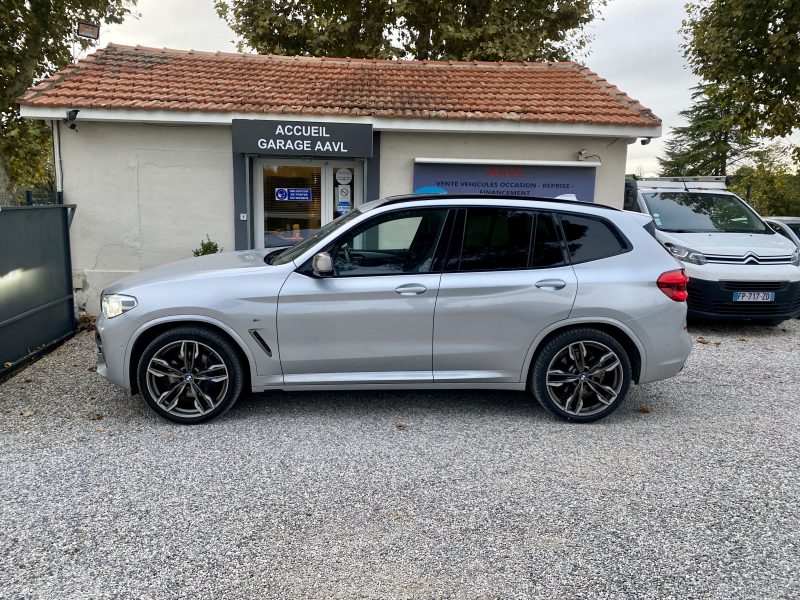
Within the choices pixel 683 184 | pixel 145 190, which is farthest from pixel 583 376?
pixel 683 184

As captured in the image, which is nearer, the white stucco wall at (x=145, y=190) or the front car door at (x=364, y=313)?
the front car door at (x=364, y=313)

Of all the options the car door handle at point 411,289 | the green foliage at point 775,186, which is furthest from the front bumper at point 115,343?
the green foliage at point 775,186

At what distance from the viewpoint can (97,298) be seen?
9.27m

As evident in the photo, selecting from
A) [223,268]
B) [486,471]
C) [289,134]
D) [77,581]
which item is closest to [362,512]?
[486,471]

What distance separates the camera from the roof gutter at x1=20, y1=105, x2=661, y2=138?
8.84m

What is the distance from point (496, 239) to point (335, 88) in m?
6.80

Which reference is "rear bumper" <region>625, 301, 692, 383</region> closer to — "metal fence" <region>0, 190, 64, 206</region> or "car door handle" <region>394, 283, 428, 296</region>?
"car door handle" <region>394, 283, 428, 296</region>

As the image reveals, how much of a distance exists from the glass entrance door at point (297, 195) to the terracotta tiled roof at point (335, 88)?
37.0 inches

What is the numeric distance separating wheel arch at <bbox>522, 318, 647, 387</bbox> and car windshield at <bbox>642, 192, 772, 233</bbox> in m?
5.13

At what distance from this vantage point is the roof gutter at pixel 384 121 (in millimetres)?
8844

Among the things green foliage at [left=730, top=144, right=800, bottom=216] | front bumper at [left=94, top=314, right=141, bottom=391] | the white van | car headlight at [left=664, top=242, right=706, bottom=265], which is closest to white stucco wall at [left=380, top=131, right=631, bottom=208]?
the white van

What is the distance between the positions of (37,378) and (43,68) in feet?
68.1

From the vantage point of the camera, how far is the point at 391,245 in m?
4.91

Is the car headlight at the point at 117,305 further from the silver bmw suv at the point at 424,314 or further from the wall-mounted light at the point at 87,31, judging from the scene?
the wall-mounted light at the point at 87,31
